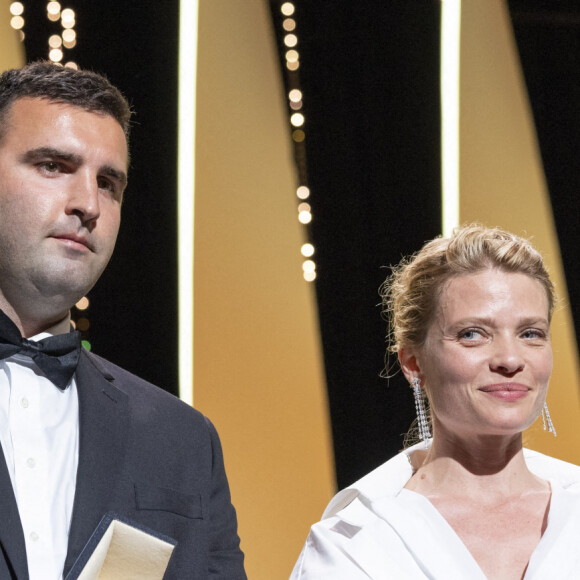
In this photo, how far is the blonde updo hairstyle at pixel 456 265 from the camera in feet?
5.40

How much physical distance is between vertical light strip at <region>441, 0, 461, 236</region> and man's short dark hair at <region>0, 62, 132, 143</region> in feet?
4.75

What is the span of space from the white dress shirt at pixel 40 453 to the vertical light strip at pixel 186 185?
1066 mm

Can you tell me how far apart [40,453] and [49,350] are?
0.54 feet

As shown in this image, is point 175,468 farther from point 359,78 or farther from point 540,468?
point 359,78

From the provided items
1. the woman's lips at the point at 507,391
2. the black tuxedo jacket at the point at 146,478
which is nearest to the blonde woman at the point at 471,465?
the woman's lips at the point at 507,391

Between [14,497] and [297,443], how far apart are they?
1394 mm

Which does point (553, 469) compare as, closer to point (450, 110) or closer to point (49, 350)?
point (49, 350)

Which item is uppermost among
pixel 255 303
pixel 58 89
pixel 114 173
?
pixel 58 89

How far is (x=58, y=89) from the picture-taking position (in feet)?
4.51

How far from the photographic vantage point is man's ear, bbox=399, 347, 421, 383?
1.71m

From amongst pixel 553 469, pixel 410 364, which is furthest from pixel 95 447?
pixel 553 469

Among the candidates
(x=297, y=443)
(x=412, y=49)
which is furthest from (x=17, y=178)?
(x=412, y=49)

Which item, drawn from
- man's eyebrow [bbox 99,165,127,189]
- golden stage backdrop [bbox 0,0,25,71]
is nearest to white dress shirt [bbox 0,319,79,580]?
man's eyebrow [bbox 99,165,127,189]

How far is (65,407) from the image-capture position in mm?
1342
